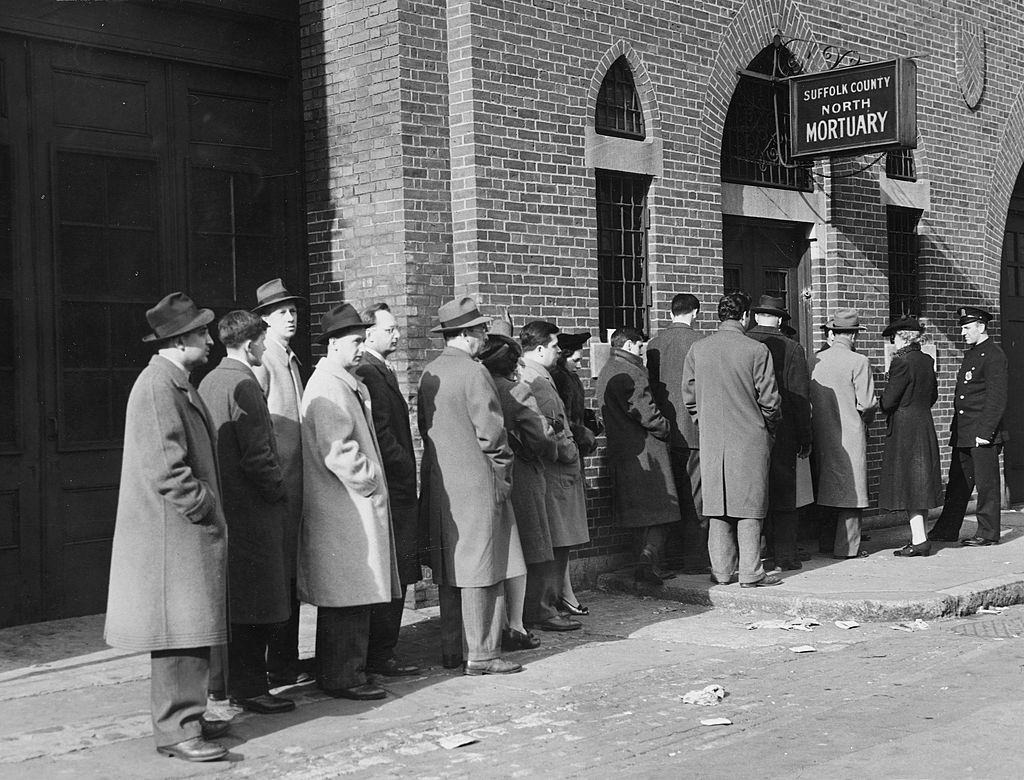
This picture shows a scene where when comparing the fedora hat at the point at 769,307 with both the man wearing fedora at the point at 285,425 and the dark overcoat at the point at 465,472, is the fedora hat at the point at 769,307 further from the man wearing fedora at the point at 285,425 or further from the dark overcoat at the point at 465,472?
the man wearing fedora at the point at 285,425

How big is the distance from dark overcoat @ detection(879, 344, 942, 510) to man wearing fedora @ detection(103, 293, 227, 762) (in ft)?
23.4

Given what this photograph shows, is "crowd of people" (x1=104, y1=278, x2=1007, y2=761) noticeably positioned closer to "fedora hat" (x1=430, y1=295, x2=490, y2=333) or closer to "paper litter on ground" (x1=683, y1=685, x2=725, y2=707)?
"fedora hat" (x1=430, y1=295, x2=490, y2=333)

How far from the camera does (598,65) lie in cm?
1108

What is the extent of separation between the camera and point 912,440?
38.2 ft

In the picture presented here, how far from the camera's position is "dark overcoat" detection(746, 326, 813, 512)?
10773 millimetres

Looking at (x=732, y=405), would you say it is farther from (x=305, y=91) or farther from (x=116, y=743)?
(x=116, y=743)

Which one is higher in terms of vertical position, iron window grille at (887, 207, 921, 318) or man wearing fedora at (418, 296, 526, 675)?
iron window grille at (887, 207, 921, 318)

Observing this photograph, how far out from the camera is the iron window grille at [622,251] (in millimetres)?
11328

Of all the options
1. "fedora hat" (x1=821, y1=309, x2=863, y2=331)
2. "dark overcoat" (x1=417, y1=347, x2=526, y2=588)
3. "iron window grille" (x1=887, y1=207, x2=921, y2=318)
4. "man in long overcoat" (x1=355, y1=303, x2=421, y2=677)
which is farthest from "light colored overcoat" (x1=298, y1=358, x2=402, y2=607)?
"iron window grille" (x1=887, y1=207, x2=921, y2=318)

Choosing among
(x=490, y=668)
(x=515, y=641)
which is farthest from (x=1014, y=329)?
(x=490, y=668)

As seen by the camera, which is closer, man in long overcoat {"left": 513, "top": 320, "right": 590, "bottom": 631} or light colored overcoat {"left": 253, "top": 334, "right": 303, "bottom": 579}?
light colored overcoat {"left": 253, "top": 334, "right": 303, "bottom": 579}

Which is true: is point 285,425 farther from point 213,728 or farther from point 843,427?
point 843,427

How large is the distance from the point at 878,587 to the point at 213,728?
5397 millimetres

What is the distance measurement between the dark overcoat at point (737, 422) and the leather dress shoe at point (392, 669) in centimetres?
314
